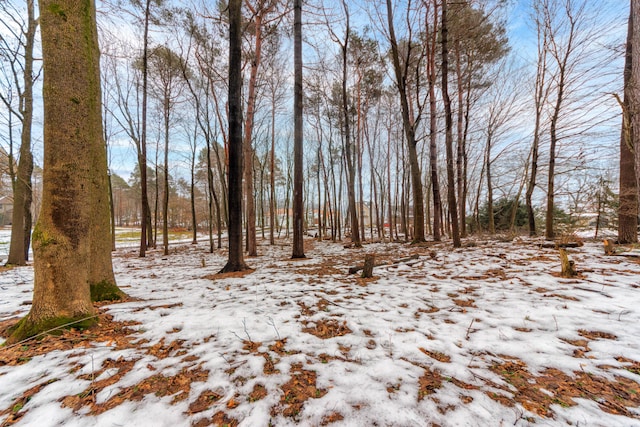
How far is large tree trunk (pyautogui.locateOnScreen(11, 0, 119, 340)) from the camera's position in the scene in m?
2.08

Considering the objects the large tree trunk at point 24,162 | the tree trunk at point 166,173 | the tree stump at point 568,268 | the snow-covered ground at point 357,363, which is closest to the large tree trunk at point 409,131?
the tree stump at point 568,268

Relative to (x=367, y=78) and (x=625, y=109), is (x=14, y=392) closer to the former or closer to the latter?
(x=625, y=109)

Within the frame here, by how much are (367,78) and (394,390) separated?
14139 millimetres

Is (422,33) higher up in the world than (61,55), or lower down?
higher up

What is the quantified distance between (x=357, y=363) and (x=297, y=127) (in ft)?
22.0

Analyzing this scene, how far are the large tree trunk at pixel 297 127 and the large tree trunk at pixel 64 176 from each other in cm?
499

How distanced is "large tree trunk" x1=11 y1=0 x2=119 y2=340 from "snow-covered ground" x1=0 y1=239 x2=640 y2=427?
0.37 metres

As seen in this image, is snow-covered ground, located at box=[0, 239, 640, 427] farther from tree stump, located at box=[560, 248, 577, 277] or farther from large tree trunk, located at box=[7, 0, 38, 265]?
large tree trunk, located at box=[7, 0, 38, 265]

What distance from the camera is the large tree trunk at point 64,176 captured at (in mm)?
2080

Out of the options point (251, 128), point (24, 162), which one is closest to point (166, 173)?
point (24, 162)

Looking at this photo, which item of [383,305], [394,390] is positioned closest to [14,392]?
[394,390]

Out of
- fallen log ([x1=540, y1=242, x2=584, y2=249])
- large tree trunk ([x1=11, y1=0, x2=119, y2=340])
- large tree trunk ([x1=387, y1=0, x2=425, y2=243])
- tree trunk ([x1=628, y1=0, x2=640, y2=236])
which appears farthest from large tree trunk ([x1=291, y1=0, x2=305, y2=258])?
fallen log ([x1=540, y1=242, x2=584, y2=249])

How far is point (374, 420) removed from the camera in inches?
45.7

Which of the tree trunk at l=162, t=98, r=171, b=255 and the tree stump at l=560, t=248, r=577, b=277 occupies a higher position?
the tree trunk at l=162, t=98, r=171, b=255
